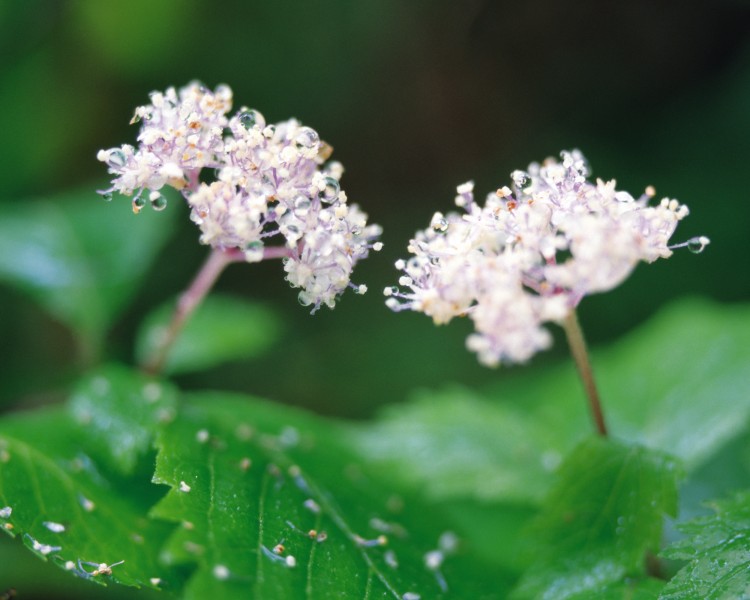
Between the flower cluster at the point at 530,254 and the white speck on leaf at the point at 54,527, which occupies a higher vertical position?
the flower cluster at the point at 530,254

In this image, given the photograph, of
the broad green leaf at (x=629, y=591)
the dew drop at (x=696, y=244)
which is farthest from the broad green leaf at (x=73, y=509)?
the dew drop at (x=696, y=244)

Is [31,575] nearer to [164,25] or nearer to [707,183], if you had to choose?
[164,25]

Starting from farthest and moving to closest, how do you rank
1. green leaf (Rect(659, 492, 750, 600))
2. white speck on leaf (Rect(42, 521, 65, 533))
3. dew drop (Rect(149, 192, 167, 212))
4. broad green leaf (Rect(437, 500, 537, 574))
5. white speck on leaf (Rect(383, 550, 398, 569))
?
broad green leaf (Rect(437, 500, 537, 574))
white speck on leaf (Rect(383, 550, 398, 569))
white speck on leaf (Rect(42, 521, 65, 533))
dew drop (Rect(149, 192, 167, 212))
green leaf (Rect(659, 492, 750, 600))

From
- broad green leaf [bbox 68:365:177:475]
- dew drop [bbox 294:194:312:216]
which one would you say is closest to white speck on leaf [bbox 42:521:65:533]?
broad green leaf [bbox 68:365:177:475]

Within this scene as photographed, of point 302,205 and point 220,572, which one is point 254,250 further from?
point 220,572

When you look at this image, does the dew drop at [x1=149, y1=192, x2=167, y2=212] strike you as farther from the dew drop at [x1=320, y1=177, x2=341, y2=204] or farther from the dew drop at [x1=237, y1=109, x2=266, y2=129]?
the dew drop at [x1=320, y1=177, x2=341, y2=204]

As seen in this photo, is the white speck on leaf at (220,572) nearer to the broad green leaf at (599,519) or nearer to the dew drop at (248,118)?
the broad green leaf at (599,519)
